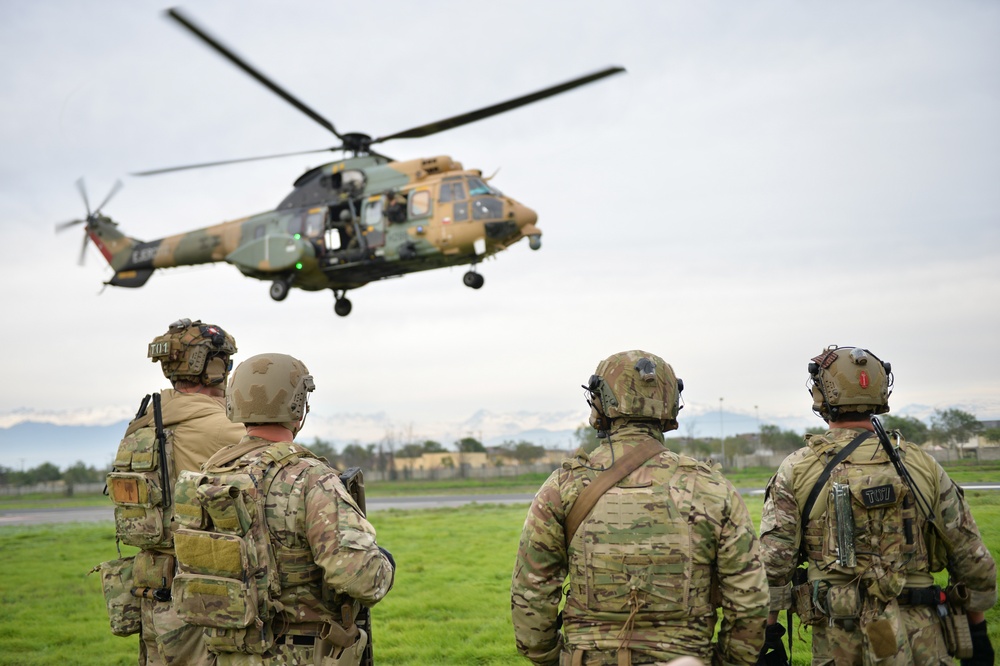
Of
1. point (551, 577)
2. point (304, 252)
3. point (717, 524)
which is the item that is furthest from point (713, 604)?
point (304, 252)

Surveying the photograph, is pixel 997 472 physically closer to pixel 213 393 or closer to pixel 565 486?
pixel 565 486

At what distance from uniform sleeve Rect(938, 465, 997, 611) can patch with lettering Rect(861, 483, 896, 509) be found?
0.29 m

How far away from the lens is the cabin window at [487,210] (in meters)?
17.3

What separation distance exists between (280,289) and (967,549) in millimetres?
16505

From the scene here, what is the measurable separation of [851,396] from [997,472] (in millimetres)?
5290

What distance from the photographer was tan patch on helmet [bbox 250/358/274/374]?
4.05m

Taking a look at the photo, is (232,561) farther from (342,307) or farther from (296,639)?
(342,307)

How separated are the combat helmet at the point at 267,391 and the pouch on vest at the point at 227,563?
33cm

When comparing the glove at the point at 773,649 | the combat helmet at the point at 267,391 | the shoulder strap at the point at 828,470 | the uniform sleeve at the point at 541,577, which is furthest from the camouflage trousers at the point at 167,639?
the shoulder strap at the point at 828,470

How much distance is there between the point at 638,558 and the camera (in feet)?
11.5

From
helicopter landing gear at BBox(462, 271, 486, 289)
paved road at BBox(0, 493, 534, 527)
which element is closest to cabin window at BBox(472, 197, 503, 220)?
helicopter landing gear at BBox(462, 271, 486, 289)

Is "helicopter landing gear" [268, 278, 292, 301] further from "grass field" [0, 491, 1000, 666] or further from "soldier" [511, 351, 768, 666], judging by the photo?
"soldier" [511, 351, 768, 666]

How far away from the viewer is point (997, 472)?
8.70 metres

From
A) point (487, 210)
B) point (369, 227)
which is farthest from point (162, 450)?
point (369, 227)
